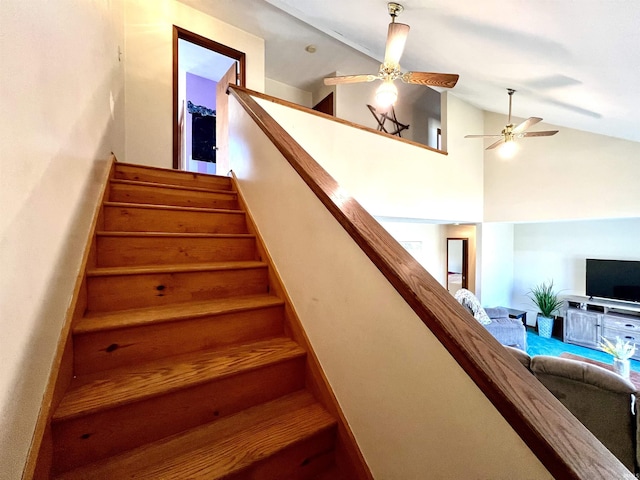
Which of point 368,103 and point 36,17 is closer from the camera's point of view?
point 36,17

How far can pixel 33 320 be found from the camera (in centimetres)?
80

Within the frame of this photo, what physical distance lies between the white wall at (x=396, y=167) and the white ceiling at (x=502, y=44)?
39.6 inches

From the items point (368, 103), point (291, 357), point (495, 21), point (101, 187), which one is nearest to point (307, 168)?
point (291, 357)

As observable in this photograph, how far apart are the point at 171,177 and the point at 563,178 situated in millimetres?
5413

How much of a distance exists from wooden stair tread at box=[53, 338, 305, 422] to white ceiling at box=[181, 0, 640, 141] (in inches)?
98.4

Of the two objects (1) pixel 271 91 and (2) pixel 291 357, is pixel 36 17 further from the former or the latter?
(1) pixel 271 91

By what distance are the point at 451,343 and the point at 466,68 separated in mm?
3798

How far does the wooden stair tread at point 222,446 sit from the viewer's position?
2.83 ft

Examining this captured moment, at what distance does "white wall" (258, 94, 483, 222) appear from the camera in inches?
133

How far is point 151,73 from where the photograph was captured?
130 inches

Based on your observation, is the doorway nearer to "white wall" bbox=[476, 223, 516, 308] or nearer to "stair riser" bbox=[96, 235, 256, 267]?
"white wall" bbox=[476, 223, 516, 308]

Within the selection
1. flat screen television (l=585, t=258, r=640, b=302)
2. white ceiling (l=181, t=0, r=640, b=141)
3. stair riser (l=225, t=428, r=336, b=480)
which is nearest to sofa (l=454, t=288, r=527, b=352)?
flat screen television (l=585, t=258, r=640, b=302)

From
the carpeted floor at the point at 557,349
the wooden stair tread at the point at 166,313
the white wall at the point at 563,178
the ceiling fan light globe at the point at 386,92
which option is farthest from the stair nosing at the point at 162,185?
the carpeted floor at the point at 557,349

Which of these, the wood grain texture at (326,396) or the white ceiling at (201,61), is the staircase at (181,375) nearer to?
the wood grain texture at (326,396)
